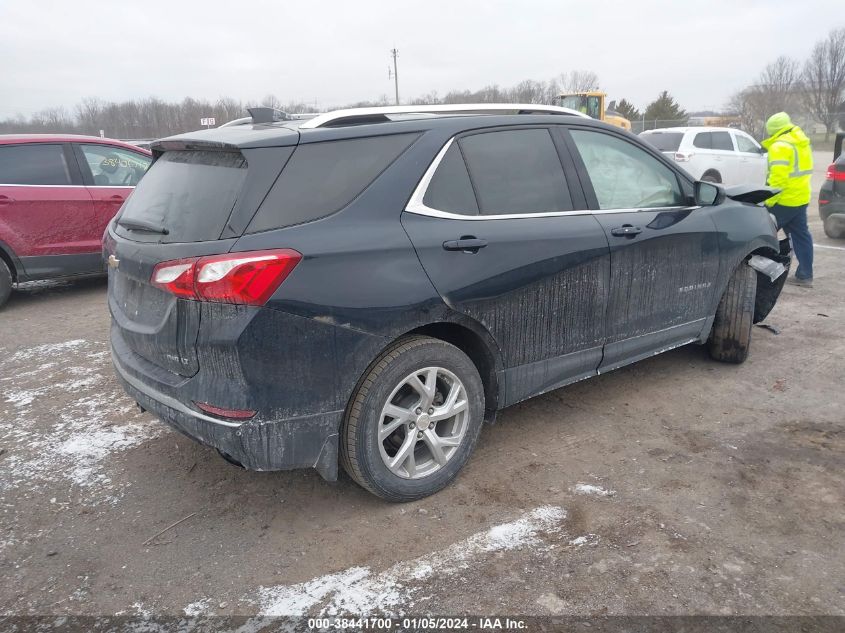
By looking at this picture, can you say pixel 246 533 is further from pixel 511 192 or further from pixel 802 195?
pixel 802 195

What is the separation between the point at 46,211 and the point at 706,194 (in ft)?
20.3

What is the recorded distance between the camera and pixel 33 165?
22.4 feet

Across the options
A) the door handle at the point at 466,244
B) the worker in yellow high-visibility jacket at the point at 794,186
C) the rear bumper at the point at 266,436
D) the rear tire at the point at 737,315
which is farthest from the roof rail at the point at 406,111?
the worker in yellow high-visibility jacket at the point at 794,186

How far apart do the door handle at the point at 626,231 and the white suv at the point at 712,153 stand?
37.9 ft

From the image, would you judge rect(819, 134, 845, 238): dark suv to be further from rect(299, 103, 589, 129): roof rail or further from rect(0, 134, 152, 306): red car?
rect(0, 134, 152, 306): red car

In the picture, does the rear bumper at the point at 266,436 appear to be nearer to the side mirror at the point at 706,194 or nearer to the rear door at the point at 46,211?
the side mirror at the point at 706,194

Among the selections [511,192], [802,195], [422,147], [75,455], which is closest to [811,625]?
[511,192]

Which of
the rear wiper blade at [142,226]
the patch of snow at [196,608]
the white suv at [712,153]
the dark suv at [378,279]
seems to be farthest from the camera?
the white suv at [712,153]

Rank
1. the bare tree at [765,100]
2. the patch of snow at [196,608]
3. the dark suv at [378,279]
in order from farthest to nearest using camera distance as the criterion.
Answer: the bare tree at [765,100] → the dark suv at [378,279] → the patch of snow at [196,608]

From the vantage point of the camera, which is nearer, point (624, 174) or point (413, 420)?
point (413, 420)

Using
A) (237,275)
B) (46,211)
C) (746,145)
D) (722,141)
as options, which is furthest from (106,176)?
(746,145)

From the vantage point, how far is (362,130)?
9.82ft

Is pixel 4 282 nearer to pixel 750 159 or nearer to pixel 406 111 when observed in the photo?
pixel 406 111

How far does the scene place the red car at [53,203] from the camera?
6660 millimetres
